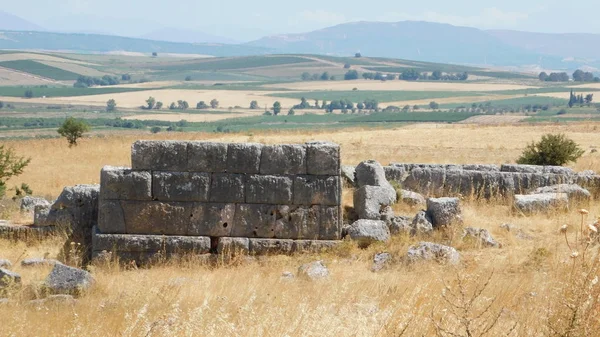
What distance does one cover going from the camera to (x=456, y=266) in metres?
11.5

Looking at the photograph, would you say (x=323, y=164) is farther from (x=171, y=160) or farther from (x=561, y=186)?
(x=561, y=186)

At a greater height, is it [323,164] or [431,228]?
[323,164]

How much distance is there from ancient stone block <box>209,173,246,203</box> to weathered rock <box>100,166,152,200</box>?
0.92 m

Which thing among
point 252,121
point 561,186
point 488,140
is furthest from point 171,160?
point 252,121

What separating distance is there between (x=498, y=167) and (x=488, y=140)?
68.4 ft

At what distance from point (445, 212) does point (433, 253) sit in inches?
72.9

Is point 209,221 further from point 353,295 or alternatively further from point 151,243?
point 353,295

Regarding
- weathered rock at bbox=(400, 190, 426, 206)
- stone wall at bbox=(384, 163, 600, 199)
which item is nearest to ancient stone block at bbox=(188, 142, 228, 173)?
weathered rock at bbox=(400, 190, 426, 206)

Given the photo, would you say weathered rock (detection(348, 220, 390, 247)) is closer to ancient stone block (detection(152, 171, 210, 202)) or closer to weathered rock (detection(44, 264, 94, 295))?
ancient stone block (detection(152, 171, 210, 202))

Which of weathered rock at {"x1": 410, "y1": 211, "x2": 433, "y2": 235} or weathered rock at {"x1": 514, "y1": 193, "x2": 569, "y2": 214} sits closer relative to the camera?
weathered rock at {"x1": 410, "y1": 211, "x2": 433, "y2": 235}

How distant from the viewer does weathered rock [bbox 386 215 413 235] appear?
13615mm

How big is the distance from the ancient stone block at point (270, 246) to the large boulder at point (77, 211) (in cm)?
260

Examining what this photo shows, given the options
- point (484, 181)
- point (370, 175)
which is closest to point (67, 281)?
point (370, 175)

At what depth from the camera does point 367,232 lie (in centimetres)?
1306
